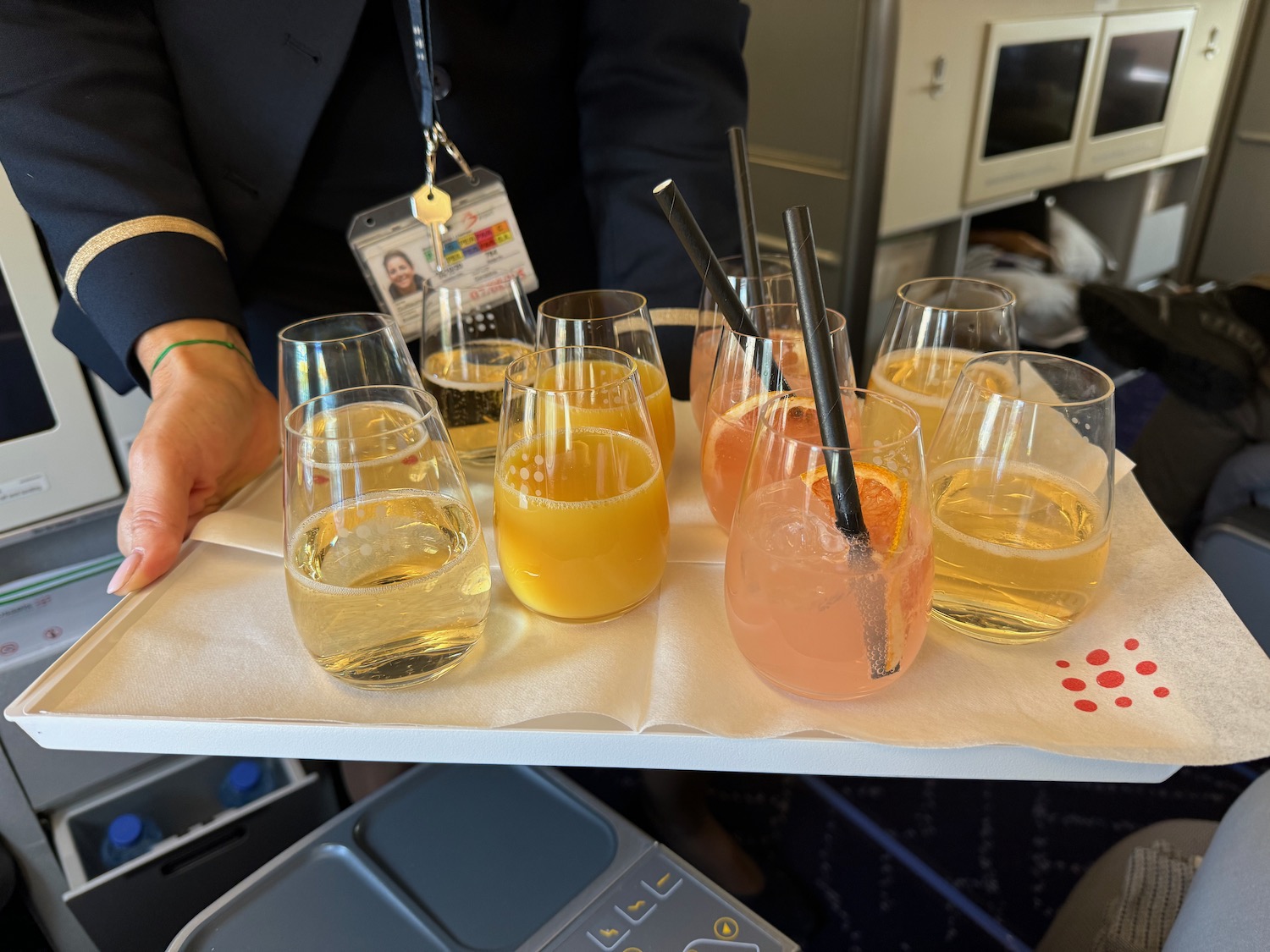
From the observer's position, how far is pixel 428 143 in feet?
3.27

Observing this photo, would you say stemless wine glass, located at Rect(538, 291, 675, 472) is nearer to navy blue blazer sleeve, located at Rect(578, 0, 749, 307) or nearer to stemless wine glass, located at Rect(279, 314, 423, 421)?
stemless wine glass, located at Rect(279, 314, 423, 421)

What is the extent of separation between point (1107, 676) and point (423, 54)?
91 cm

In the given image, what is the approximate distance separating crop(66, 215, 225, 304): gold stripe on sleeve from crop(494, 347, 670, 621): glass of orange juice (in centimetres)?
52

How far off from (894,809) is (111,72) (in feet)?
5.22

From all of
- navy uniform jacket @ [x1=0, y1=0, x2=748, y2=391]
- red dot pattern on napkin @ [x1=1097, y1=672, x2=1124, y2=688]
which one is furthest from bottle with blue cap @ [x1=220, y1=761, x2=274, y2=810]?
red dot pattern on napkin @ [x1=1097, y1=672, x2=1124, y2=688]

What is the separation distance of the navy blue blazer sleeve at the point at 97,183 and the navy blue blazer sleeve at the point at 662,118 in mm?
524

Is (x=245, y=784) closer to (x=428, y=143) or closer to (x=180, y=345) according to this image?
(x=180, y=345)

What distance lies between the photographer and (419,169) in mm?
1188

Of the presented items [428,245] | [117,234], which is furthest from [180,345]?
[428,245]

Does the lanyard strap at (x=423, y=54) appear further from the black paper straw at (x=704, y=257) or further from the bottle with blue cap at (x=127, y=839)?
the bottle with blue cap at (x=127, y=839)

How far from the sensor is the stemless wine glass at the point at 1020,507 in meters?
0.61

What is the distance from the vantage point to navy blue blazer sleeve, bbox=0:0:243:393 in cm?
92

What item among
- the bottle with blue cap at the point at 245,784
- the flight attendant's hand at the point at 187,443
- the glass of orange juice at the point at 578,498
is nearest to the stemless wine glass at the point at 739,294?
the glass of orange juice at the point at 578,498

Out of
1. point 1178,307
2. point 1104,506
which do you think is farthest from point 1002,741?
point 1178,307
